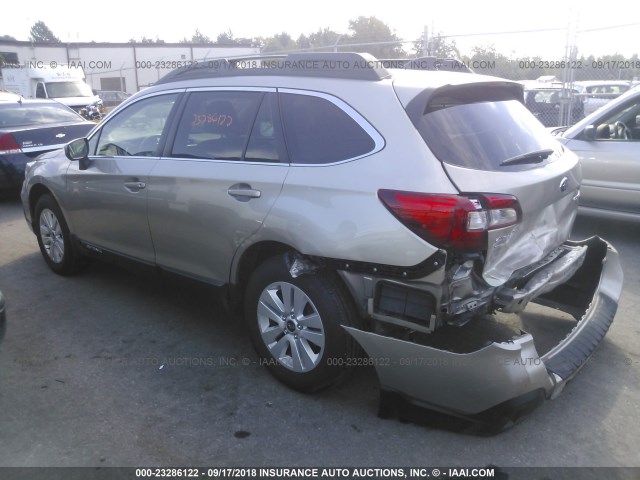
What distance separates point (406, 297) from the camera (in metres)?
2.79

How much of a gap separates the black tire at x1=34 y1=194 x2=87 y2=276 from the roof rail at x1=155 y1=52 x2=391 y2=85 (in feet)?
6.13

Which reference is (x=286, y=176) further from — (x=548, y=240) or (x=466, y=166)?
(x=548, y=240)

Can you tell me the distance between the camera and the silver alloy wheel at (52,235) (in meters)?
5.32

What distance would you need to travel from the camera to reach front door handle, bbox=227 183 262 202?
332cm

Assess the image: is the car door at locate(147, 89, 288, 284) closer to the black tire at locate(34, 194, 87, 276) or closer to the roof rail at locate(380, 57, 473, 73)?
the roof rail at locate(380, 57, 473, 73)

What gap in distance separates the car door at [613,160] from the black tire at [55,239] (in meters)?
5.47

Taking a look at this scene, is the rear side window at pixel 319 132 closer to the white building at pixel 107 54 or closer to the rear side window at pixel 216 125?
the rear side window at pixel 216 125

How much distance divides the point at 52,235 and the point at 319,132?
3.44m

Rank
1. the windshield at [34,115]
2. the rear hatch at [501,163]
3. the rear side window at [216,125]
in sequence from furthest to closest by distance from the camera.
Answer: the windshield at [34,115], the rear side window at [216,125], the rear hatch at [501,163]

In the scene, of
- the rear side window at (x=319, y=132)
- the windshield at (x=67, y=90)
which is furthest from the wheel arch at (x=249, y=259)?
the windshield at (x=67, y=90)

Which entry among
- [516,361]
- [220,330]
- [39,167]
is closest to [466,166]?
[516,361]

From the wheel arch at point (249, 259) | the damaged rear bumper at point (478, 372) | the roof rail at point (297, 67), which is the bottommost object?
the damaged rear bumper at point (478, 372)

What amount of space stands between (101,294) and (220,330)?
4.56 feet

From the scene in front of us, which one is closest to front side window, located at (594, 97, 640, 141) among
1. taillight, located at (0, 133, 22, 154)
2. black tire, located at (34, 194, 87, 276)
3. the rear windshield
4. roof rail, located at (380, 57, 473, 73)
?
roof rail, located at (380, 57, 473, 73)
